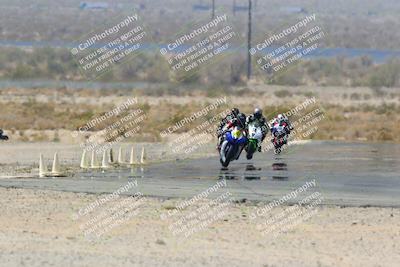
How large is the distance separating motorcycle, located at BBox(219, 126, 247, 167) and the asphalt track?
26 cm

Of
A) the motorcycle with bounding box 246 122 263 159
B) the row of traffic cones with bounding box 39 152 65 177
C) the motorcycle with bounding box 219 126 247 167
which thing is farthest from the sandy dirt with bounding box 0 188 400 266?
the motorcycle with bounding box 246 122 263 159

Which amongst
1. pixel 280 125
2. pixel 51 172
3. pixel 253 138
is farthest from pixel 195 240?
pixel 280 125

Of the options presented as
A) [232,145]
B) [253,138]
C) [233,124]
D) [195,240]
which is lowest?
[195,240]

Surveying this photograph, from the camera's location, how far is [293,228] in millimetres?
19562

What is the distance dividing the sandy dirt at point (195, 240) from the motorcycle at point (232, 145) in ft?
30.5

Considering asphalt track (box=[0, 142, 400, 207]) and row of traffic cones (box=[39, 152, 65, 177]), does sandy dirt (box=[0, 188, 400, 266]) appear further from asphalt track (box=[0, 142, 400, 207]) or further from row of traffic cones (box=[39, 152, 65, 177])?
row of traffic cones (box=[39, 152, 65, 177])

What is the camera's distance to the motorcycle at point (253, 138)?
34.9 m

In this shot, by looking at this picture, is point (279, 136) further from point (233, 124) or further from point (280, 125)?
point (233, 124)

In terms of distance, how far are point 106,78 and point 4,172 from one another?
6444 centimetres

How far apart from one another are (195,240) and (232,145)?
14102 millimetres

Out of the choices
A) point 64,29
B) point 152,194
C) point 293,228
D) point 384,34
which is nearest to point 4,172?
point 152,194

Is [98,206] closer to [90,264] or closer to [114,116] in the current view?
[90,264]

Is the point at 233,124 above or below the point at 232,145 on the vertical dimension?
above

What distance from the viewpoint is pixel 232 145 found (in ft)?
105
